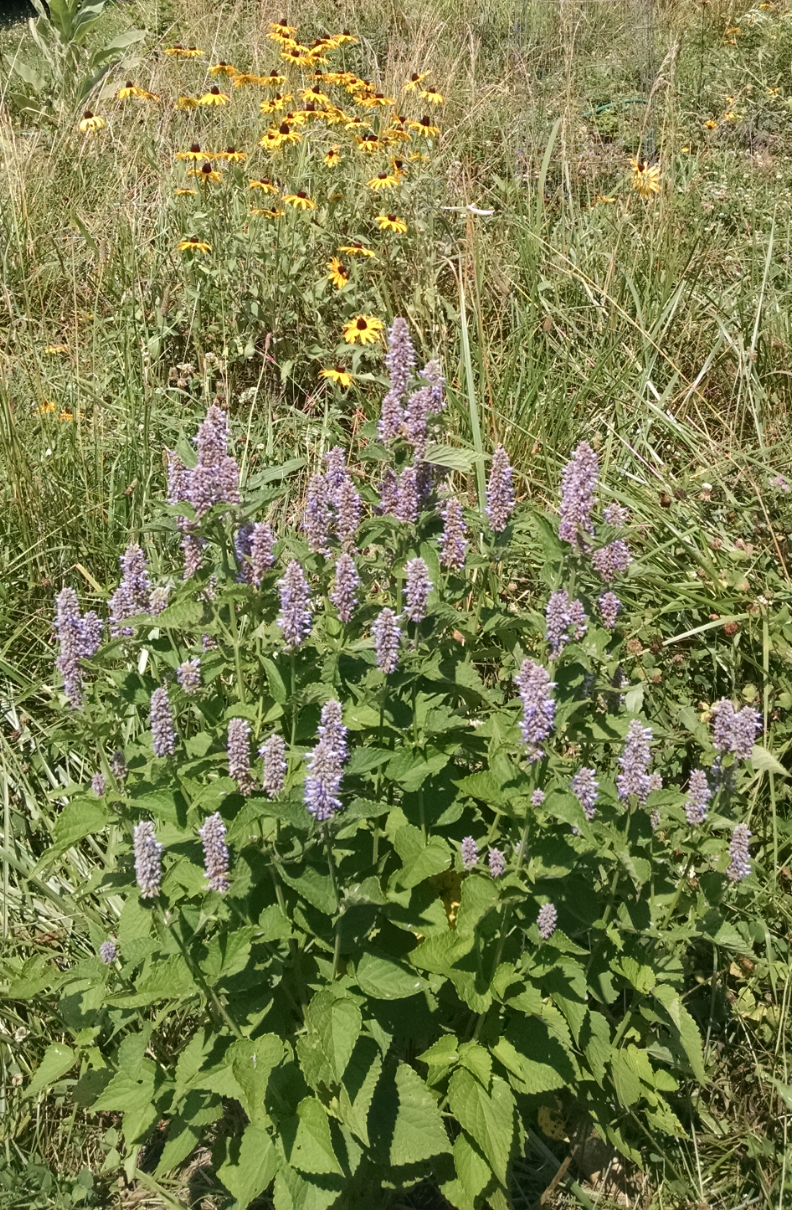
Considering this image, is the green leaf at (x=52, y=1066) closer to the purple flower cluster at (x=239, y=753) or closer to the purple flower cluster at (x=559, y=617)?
the purple flower cluster at (x=239, y=753)

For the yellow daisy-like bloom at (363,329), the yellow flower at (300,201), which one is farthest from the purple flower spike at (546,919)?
the yellow flower at (300,201)

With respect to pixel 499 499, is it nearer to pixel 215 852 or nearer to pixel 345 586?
pixel 345 586

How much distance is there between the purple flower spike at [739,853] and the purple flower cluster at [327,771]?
0.80m

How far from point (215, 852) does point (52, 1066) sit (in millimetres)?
808

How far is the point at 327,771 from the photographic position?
152cm

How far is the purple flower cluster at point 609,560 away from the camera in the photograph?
6.65 ft

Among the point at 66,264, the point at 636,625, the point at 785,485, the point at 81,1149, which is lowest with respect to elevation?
the point at 81,1149

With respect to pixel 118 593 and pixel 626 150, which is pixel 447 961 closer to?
pixel 118 593

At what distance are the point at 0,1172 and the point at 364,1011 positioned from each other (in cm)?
103

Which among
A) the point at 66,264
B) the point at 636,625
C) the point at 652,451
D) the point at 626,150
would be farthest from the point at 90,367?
the point at 626,150

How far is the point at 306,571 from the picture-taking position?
6.74ft

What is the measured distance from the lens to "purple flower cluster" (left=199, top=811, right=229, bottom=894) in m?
1.60

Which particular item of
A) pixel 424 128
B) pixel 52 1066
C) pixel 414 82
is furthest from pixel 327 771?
pixel 414 82

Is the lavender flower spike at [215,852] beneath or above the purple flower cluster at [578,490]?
beneath
